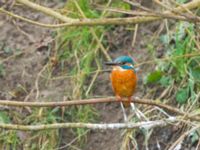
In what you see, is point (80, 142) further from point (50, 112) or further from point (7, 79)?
point (7, 79)

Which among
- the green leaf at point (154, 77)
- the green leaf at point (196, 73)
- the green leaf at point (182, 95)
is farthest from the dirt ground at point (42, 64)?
the green leaf at point (196, 73)

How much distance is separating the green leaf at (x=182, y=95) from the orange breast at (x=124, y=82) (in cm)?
92

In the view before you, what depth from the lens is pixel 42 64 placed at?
6184 mm

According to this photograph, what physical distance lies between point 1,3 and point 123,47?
1292 mm

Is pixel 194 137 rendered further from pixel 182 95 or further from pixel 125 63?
pixel 125 63

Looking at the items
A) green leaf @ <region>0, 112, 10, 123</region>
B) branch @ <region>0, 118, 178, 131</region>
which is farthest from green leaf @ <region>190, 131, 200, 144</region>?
green leaf @ <region>0, 112, 10, 123</region>

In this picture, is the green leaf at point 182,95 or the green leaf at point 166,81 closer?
the green leaf at point 182,95

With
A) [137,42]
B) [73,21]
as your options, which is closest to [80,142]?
[137,42]

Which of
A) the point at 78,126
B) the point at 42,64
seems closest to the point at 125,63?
the point at 78,126

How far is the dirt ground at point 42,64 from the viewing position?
5645 mm

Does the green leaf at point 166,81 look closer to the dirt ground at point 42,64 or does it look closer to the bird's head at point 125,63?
the dirt ground at point 42,64

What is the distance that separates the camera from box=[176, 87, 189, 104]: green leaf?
5.41 m

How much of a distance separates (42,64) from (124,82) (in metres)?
1.77

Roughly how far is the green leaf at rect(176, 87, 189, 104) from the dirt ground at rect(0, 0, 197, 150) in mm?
246
